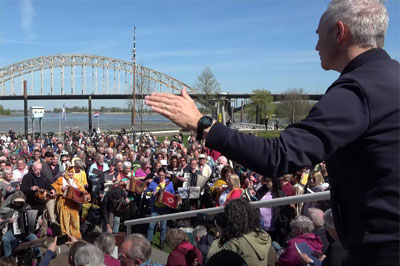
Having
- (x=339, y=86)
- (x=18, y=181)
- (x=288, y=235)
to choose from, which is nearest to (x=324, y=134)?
(x=339, y=86)

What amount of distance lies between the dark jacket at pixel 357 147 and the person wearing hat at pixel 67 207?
29.0 ft

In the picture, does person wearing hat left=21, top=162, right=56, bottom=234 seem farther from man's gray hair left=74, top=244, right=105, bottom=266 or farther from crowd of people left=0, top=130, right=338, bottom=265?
man's gray hair left=74, top=244, right=105, bottom=266

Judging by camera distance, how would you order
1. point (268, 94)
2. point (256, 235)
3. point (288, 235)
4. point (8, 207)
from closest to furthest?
point (256, 235)
point (288, 235)
point (8, 207)
point (268, 94)

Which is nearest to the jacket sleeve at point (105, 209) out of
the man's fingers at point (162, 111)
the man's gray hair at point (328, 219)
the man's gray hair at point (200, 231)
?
the man's gray hair at point (200, 231)

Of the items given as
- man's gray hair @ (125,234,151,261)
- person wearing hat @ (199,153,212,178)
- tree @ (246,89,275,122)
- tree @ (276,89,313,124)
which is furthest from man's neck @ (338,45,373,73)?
tree @ (246,89,275,122)

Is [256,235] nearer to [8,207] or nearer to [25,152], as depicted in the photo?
[8,207]

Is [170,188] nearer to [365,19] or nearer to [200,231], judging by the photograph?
[200,231]

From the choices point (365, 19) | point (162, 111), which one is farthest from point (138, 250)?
point (365, 19)

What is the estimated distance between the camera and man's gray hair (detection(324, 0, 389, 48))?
1.40 m

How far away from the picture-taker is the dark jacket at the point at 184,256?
13.7ft

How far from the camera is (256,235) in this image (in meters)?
3.64

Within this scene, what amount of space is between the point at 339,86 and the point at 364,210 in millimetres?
407

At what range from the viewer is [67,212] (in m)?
9.68

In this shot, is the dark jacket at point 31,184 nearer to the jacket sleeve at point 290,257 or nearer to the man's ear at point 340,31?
the jacket sleeve at point 290,257
